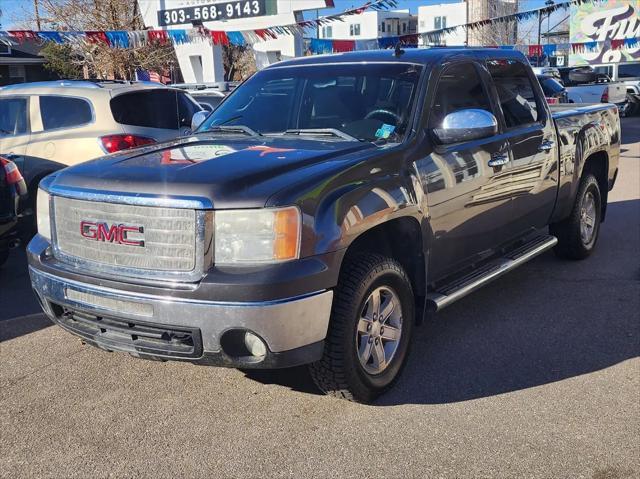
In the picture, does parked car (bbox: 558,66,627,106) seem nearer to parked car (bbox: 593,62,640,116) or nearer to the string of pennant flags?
parked car (bbox: 593,62,640,116)

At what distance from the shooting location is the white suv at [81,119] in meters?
7.71

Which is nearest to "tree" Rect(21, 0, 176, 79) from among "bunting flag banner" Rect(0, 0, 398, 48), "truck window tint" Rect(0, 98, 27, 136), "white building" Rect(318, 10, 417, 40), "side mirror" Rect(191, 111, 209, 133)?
"bunting flag banner" Rect(0, 0, 398, 48)

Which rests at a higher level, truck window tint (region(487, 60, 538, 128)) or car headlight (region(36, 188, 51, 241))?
truck window tint (region(487, 60, 538, 128))

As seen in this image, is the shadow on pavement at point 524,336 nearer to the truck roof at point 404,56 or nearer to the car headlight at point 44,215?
the car headlight at point 44,215

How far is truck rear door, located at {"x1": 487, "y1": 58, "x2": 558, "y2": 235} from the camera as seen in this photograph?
506 centimetres

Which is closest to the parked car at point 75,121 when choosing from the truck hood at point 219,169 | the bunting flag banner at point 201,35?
the truck hood at point 219,169

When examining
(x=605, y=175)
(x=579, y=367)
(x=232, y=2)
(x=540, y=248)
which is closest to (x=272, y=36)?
(x=232, y=2)

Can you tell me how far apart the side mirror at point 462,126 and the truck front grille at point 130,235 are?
176 cm

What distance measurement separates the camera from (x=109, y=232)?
3.39 metres

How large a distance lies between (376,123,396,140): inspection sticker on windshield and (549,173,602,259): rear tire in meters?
2.84

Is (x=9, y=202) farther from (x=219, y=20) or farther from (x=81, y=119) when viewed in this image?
(x=219, y=20)

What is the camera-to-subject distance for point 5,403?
384 cm

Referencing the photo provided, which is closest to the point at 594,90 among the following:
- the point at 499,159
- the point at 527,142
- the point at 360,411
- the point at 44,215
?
the point at 527,142

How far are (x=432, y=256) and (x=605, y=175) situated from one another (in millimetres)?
3603
